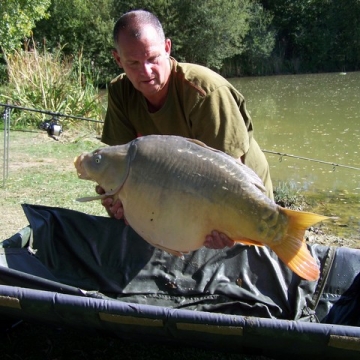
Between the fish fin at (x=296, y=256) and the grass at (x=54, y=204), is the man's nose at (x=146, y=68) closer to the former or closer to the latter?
the fish fin at (x=296, y=256)

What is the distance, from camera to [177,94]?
6.23ft

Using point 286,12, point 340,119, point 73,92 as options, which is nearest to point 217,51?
point 286,12

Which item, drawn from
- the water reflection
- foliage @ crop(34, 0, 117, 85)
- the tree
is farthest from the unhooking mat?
foliage @ crop(34, 0, 117, 85)

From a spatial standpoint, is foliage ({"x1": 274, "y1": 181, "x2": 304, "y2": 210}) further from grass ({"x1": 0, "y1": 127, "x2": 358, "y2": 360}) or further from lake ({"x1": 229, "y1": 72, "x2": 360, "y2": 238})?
lake ({"x1": 229, "y1": 72, "x2": 360, "y2": 238})

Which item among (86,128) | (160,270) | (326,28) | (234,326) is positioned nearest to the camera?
(234,326)

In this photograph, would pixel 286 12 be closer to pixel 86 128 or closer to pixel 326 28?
pixel 326 28

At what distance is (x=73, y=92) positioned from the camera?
7.66 meters

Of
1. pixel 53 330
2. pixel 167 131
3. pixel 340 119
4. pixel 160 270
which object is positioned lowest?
pixel 340 119

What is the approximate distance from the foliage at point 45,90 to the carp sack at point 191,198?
5.96 metres

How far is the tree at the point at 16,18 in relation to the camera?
10.1 meters

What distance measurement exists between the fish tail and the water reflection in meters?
3.76

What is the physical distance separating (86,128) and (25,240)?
5220 mm

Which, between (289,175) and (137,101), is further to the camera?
(289,175)

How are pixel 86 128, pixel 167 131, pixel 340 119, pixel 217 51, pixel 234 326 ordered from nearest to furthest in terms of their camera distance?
1. pixel 234 326
2. pixel 167 131
3. pixel 86 128
4. pixel 340 119
5. pixel 217 51
